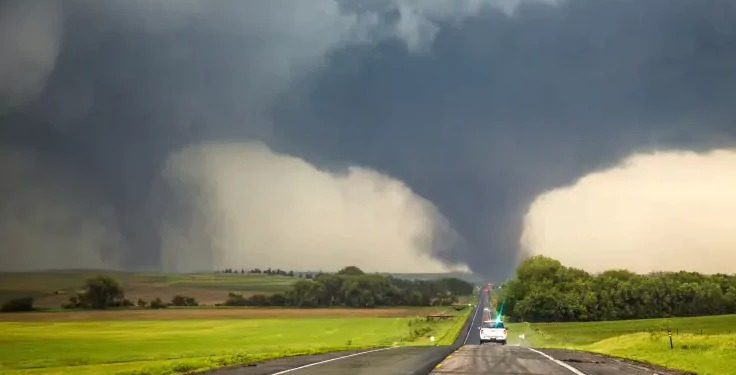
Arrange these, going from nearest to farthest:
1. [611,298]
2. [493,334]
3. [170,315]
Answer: [493,334] → [170,315] → [611,298]

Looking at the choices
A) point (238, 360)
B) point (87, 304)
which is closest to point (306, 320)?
point (87, 304)

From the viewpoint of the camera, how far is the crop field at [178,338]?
39.4m

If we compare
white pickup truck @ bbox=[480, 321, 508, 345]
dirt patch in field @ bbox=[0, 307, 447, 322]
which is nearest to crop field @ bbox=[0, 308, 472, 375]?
dirt patch in field @ bbox=[0, 307, 447, 322]

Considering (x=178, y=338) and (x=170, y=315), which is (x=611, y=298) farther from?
(x=178, y=338)

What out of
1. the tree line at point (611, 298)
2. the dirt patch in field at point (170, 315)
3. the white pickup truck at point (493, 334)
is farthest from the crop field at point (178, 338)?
the tree line at point (611, 298)

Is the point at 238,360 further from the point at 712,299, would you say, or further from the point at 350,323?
the point at 712,299

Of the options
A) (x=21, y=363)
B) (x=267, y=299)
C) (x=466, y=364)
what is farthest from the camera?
(x=267, y=299)

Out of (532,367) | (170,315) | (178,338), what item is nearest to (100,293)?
(170,315)

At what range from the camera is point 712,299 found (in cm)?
17700

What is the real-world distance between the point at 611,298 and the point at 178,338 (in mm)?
116811

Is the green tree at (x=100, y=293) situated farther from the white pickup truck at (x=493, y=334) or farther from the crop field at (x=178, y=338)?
the white pickup truck at (x=493, y=334)

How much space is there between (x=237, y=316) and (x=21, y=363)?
3669 inches

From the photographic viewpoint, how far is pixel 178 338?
86188 millimetres

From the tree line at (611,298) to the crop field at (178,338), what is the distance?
3523cm
